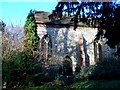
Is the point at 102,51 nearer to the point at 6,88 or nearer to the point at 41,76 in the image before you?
the point at 41,76

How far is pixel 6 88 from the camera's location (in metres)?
19.0

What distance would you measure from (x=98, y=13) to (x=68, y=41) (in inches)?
857

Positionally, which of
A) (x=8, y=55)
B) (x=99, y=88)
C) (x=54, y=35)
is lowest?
(x=99, y=88)

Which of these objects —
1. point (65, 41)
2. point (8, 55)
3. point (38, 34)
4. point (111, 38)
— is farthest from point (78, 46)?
point (111, 38)

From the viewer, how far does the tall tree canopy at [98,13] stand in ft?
32.1

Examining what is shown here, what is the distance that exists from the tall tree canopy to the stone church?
19.3m

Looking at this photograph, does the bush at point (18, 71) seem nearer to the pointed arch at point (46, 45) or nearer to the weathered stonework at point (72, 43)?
the pointed arch at point (46, 45)

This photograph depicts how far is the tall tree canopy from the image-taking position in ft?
32.1

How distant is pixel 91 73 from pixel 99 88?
19.7ft

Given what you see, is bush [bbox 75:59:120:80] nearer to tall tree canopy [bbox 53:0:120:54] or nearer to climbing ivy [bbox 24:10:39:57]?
climbing ivy [bbox 24:10:39:57]

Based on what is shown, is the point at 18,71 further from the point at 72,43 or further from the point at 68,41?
the point at 72,43

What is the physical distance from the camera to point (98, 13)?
32.6ft

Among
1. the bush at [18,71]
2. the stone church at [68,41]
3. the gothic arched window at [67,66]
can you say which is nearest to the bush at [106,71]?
the stone church at [68,41]

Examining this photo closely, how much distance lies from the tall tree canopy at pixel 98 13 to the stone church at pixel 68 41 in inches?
760
